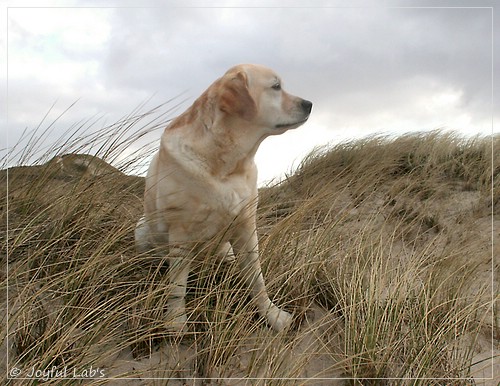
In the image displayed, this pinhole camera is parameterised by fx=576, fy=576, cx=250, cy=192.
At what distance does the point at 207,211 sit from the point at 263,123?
1.52ft

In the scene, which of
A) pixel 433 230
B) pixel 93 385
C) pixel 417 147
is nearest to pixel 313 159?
pixel 417 147

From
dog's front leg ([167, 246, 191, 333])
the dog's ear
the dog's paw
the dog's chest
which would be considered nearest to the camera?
the dog's ear

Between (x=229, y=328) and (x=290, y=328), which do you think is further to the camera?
(x=290, y=328)

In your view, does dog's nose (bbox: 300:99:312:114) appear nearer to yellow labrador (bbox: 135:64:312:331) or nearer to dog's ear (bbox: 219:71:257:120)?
yellow labrador (bbox: 135:64:312:331)

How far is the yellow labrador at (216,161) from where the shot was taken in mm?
2477

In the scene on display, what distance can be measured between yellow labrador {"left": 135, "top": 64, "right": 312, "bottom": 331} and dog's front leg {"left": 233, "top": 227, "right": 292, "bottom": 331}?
25 millimetres

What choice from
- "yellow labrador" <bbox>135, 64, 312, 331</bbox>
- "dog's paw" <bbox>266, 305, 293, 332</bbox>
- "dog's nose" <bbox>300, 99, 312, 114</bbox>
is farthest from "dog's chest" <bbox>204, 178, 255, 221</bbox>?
"dog's paw" <bbox>266, 305, 293, 332</bbox>

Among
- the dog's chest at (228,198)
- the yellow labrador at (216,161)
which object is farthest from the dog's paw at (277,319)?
the dog's chest at (228,198)

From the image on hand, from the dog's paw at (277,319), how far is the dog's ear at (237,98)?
106cm

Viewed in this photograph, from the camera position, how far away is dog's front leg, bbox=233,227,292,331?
278 cm

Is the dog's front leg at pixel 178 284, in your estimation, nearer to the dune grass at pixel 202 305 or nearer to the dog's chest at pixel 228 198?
the dune grass at pixel 202 305

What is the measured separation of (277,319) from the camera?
2951 millimetres

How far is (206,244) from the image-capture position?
2711 mm

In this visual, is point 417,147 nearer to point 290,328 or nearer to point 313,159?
point 313,159
